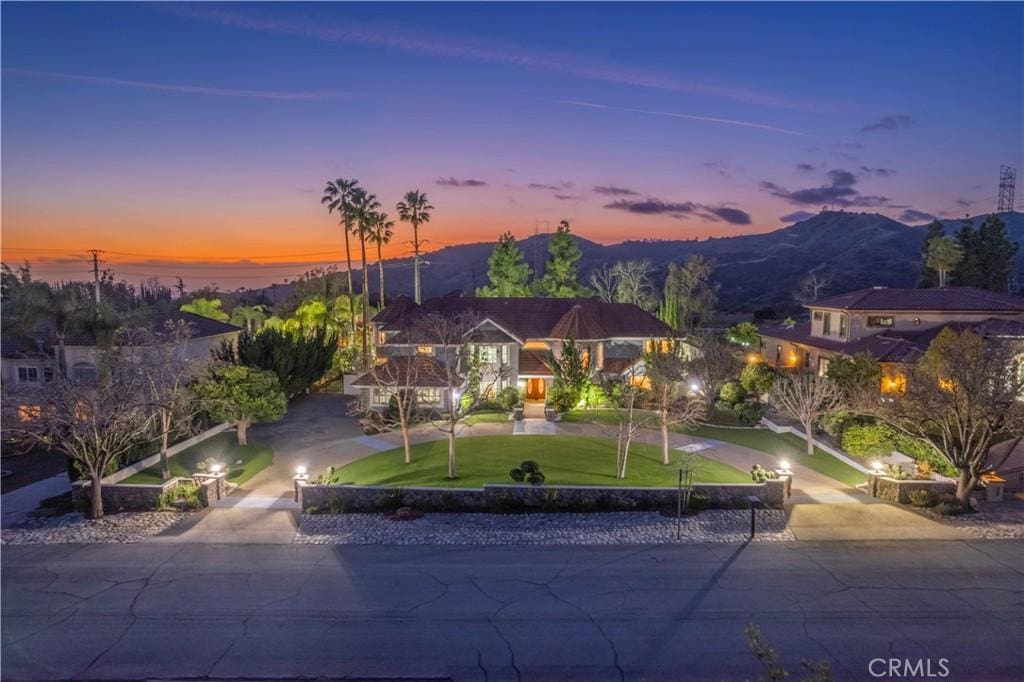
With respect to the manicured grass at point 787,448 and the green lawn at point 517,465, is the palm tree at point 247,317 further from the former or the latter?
the manicured grass at point 787,448

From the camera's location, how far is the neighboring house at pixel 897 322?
3294 cm

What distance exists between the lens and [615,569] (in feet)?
50.2

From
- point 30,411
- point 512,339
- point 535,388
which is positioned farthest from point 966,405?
point 30,411

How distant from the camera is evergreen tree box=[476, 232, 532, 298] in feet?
180

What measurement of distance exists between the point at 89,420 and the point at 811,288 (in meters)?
98.6

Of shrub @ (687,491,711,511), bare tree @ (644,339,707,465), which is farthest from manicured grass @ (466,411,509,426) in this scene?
shrub @ (687,491,711,511)

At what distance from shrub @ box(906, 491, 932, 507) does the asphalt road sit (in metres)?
3.12

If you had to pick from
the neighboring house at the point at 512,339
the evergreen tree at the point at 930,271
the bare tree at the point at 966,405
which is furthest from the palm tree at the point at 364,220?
the evergreen tree at the point at 930,271

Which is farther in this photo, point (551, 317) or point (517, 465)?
point (551, 317)

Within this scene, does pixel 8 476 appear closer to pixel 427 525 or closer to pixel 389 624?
pixel 427 525

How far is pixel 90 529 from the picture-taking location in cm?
1870

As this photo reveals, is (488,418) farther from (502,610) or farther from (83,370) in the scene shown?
(83,370)

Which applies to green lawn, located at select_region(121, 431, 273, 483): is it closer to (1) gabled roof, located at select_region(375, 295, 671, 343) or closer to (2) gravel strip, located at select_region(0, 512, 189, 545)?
(2) gravel strip, located at select_region(0, 512, 189, 545)

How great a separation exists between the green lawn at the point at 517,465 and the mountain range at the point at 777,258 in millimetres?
62519
